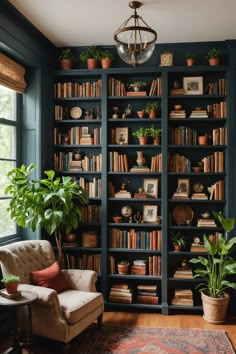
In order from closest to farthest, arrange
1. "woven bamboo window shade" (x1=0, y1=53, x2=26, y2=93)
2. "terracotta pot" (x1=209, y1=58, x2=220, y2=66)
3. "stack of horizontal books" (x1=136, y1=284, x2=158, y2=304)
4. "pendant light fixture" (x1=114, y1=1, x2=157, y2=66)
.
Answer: "pendant light fixture" (x1=114, y1=1, x2=157, y2=66)
"woven bamboo window shade" (x1=0, y1=53, x2=26, y2=93)
"terracotta pot" (x1=209, y1=58, x2=220, y2=66)
"stack of horizontal books" (x1=136, y1=284, x2=158, y2=304)

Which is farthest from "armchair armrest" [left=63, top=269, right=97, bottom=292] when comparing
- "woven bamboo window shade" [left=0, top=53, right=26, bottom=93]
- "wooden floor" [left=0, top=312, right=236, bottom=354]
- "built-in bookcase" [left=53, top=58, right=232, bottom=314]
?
"woven bamboo window shade" [left=0, top=53, right=26, bottom=93]

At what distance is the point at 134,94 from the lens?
467 centimetres

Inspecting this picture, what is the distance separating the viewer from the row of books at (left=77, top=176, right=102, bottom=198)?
187 inches

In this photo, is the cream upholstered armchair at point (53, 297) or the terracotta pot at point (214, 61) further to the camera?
the terracotta pot at point (214, 61)

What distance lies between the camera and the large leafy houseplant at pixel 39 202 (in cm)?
403

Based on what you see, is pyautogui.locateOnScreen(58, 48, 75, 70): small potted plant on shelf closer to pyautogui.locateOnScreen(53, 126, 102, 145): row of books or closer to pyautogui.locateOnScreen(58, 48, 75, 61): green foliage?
pyautogui.locateOnScreen(58, 48, 75, 61): green foliage

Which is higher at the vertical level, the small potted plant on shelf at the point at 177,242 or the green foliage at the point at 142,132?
the green foliage at the point at 142,132

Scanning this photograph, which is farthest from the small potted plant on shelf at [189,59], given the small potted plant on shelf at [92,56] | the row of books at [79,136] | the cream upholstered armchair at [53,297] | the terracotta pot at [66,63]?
the cream upholstered armchair at [53,297]

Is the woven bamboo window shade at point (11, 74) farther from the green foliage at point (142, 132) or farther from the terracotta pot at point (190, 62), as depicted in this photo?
the terracotta pot at point (190, 62)

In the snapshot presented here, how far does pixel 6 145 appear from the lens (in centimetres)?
428

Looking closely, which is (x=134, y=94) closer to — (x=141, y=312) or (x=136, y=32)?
(x=136, y=32)

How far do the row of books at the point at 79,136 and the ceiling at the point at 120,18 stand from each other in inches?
41.0

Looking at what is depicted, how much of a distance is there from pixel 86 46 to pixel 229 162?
7.25 ft

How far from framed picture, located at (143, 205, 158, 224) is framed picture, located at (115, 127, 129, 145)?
0.84 metres
